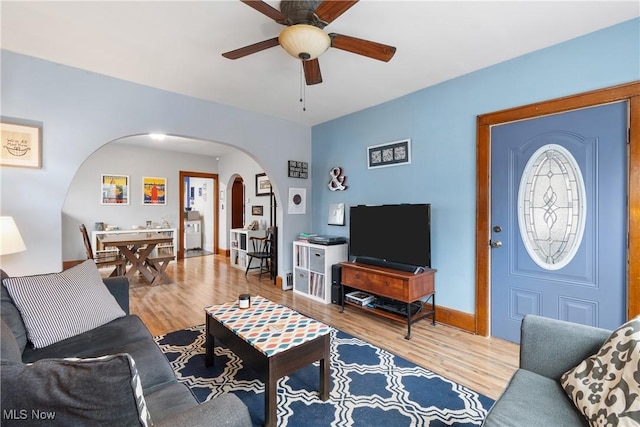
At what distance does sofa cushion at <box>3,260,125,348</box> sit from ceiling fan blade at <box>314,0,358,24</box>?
2263 mm

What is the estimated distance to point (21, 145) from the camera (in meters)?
2.44

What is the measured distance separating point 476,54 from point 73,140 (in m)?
3.67

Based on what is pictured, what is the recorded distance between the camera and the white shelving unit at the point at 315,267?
3.71 m

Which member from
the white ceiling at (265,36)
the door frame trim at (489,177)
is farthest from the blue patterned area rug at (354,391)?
the white ceiling at (265,36)

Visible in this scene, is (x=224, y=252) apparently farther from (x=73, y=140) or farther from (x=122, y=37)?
(x=122, y=37)

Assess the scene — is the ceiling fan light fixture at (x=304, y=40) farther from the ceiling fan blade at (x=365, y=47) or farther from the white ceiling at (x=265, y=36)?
the white ceiling at (x=265, y=36)

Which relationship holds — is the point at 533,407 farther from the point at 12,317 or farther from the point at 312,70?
the point at 12,317

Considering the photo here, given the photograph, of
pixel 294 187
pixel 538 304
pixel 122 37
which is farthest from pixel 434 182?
pixel 122 37

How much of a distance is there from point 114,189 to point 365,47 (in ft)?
19.7

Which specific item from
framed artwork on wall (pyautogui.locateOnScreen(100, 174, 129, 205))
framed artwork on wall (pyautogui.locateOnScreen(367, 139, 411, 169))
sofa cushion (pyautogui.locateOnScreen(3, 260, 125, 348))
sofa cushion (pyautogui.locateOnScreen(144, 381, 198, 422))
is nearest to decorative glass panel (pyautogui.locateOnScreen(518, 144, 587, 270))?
framed artwork on wall (pyautogui.locateOnScreen(367, 139, 411, 169))

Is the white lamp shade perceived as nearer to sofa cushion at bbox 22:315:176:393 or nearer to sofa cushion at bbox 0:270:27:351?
sofa cushion at bbox 0:270:27:351

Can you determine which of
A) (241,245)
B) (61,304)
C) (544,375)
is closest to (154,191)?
(241,245)

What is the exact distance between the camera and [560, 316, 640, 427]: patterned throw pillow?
0.99 m

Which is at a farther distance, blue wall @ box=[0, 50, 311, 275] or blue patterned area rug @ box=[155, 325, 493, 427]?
blue wall @ box=[0, 50, 311, 275]
